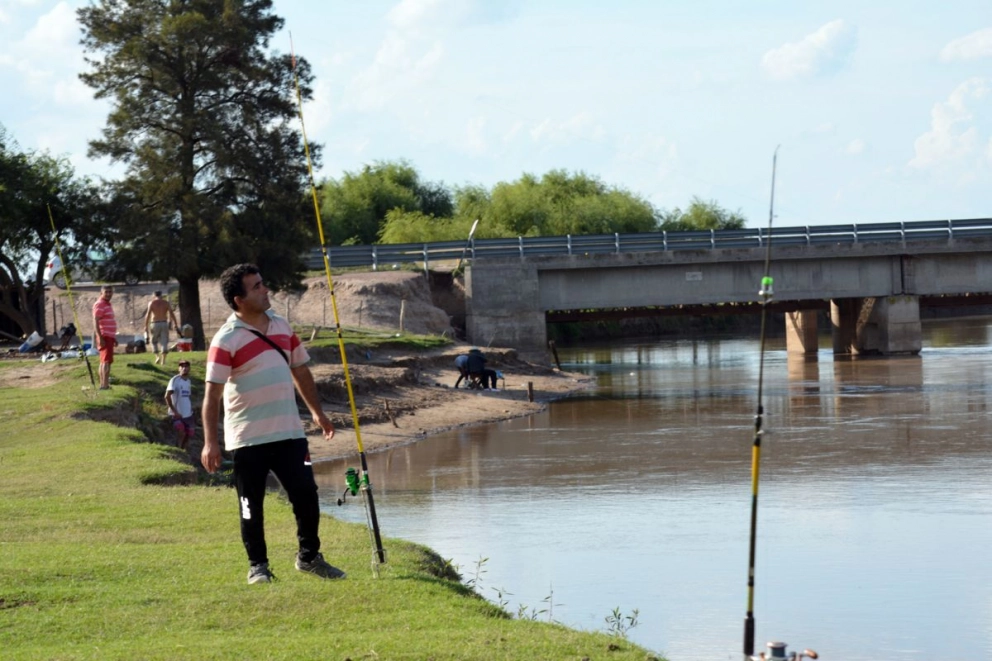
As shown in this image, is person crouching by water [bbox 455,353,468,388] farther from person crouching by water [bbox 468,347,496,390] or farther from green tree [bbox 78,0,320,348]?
green tree [bbox 78,0,320,348]

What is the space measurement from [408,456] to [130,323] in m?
23.8

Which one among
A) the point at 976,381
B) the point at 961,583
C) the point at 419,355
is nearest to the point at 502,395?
the point at 419,355

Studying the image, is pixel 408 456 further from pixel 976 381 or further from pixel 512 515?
pixel 976 381

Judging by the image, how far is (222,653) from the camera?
7.15 meters

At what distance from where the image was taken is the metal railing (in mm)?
50812

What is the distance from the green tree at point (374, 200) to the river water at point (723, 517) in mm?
42818

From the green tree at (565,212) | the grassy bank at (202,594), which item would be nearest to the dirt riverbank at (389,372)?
the grassy bank at (202,594)

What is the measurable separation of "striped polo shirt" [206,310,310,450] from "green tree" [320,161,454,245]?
61883 millimetres

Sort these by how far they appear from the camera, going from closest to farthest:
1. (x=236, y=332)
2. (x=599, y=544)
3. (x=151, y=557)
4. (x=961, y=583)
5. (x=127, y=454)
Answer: (x=236, y=332)
(x=151, y=557)
(x=961, y=583)
(x=599, y=544)
(x=127, y=454)

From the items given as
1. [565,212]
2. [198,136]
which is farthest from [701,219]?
[198,136]

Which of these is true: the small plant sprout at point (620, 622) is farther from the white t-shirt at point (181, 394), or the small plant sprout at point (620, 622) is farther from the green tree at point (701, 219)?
the green tree at point (701, 219)

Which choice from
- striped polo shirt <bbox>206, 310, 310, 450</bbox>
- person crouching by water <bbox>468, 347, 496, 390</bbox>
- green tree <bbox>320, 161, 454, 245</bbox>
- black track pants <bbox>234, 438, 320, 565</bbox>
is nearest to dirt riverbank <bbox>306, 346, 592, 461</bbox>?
person crouching by water <bbox>468, 347, 496, 390</bbox>

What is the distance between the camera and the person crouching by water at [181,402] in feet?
67.8

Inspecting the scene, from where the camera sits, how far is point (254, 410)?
29.1 ft
